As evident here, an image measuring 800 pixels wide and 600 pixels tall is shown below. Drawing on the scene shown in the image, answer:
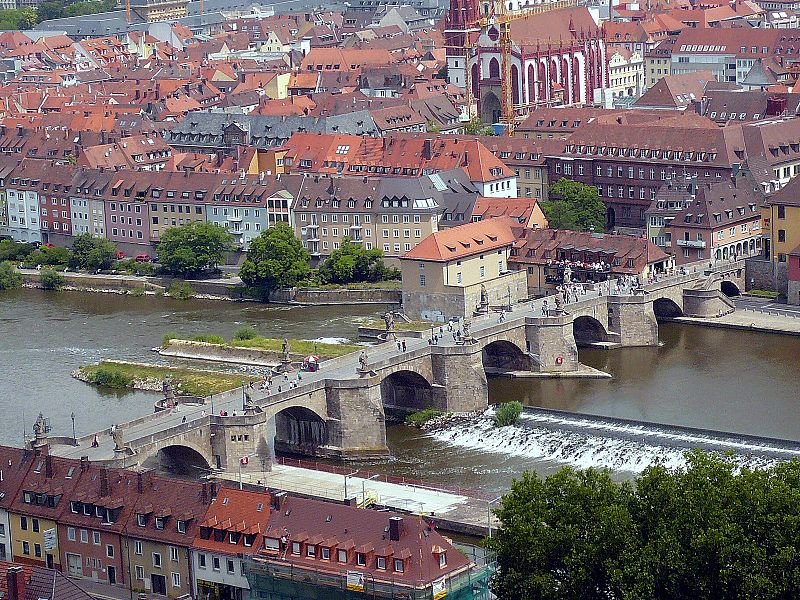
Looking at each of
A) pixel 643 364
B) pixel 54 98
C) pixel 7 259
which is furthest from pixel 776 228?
pixel 54 98

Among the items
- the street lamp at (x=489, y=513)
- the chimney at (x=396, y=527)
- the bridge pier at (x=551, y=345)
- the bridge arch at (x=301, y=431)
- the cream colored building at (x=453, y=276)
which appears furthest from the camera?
the cream colored building at (x=453, y=276)

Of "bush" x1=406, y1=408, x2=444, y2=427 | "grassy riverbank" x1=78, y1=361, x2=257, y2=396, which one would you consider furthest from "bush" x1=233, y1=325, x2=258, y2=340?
"bush" x1=406, y1=408, x2=444, y2=427

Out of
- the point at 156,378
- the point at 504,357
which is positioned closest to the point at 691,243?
the point at 504,357

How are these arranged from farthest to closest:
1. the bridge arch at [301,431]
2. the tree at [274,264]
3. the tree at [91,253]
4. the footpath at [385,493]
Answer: the tree at [91,253], the tree at [274,264], the bridge arch at [301,431], the footpath at [385,493]

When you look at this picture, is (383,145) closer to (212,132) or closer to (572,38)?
(212,132)

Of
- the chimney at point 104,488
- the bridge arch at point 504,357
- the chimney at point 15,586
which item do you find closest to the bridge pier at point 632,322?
the bridge arch at point 504,357

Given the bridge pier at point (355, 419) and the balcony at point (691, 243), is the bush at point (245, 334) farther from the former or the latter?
the balcony at point (691, 243)
